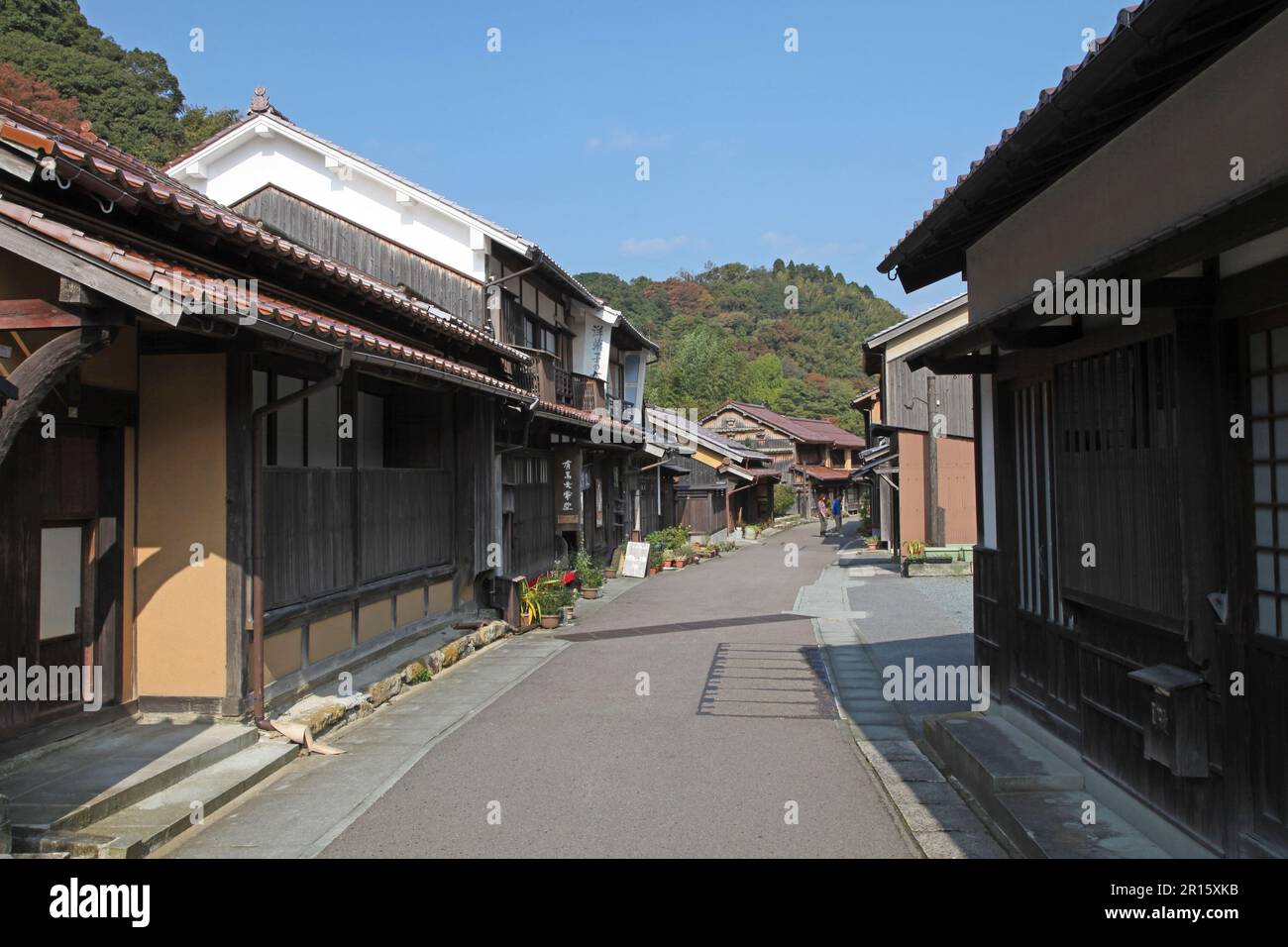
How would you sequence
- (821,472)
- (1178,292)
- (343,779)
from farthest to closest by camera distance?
(821,472) < (343,779) < (1178,292)

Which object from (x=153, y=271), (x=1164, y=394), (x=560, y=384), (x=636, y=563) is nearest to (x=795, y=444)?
(x=636, y=563)

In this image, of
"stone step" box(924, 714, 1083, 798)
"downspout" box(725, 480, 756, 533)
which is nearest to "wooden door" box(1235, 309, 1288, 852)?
"stone step" box(924, 714, 1083, 798)

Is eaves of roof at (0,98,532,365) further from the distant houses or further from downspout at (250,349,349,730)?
downspout at (250,349,349,730)

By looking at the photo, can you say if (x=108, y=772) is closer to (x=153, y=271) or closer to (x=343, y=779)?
(x=343, y=779)

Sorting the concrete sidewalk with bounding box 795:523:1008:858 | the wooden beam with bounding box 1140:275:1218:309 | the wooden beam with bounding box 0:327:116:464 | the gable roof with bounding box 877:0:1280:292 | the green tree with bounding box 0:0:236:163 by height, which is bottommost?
the concrete sidewalk with bounding box 795:523:1008:858

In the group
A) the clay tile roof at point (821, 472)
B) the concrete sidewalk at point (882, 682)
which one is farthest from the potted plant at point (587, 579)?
the clay tile roof at point (821, 472)

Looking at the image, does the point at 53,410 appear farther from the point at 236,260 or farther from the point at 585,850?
the point at 585,850

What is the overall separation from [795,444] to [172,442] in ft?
171

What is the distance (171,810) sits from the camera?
6359 mm

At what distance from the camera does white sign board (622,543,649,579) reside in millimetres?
26641

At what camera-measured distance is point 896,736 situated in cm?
931

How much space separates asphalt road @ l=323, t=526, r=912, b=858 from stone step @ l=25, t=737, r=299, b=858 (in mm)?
1079

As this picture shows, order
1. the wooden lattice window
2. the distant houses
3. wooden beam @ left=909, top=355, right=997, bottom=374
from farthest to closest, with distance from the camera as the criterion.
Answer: wooden beam @ left=909, top=355, right=997, bottom=374, the distant houses, the wooden lattice window

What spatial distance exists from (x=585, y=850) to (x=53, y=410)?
17.3 ft
